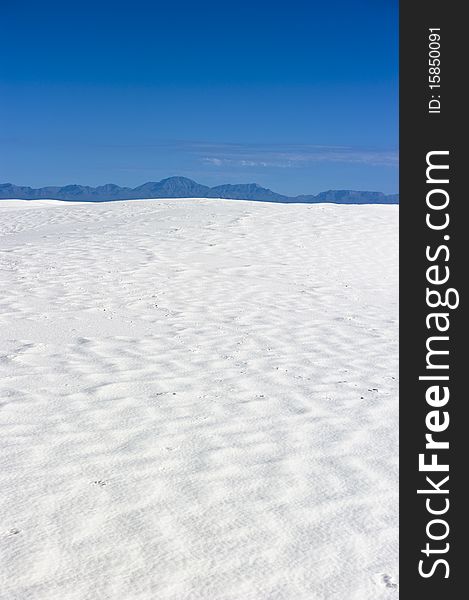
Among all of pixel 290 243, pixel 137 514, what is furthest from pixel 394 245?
pixel 137 514

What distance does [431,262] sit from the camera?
4.28 metres

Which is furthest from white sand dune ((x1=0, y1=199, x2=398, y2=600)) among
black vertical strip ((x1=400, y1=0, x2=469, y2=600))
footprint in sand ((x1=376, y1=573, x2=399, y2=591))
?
black vertical strip ((x1=400, y1=0, x2=469, y2=600))

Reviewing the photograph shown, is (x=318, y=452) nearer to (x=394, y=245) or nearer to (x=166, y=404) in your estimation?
(x=166, y=404)

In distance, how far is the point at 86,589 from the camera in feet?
9.95

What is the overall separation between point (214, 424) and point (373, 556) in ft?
6.42

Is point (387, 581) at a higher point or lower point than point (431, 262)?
lower

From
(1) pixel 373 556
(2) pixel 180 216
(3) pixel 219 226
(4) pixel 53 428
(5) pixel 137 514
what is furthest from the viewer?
(2) pixel 180 216

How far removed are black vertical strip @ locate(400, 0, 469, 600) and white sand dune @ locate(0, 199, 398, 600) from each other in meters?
0.37

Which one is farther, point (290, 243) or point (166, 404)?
point (290, 243)

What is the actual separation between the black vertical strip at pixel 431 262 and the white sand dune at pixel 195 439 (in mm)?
375

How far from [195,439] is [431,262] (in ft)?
6.49

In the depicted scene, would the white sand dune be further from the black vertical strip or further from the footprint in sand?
the black vertical strip

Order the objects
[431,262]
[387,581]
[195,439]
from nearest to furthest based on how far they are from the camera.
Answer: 1. [387,581]
2. [431,262]
3. [195,439]

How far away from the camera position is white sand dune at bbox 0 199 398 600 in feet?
10.6
